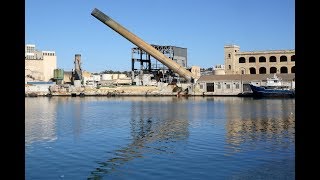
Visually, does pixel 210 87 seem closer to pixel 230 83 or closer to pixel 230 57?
pixel 230 83

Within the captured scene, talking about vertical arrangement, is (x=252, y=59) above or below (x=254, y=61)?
above

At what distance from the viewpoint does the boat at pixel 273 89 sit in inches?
2189

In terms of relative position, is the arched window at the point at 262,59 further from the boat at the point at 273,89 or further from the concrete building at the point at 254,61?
the boat at the point at 273,89

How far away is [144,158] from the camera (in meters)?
11.5

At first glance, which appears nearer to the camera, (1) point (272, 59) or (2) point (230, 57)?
(1) point (272, 59)

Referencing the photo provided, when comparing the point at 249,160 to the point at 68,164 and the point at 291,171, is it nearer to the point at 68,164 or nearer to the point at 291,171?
the point at 291,171

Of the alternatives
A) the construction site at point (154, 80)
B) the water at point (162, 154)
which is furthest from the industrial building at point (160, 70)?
the water at point (162, 154)

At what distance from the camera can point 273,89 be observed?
184 ft

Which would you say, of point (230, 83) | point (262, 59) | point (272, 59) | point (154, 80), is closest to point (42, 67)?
point (154, 80)

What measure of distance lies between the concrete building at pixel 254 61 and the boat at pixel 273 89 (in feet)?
37.9

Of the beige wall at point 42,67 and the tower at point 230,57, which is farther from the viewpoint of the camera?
the beige wall at point 42,67

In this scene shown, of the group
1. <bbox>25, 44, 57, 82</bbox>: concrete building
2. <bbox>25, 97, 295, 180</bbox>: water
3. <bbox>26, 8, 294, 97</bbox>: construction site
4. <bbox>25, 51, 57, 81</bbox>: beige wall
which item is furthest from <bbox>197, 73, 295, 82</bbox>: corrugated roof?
<bbox>25, 97, 295, 180</bbox>: water

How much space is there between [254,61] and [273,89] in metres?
14.4
